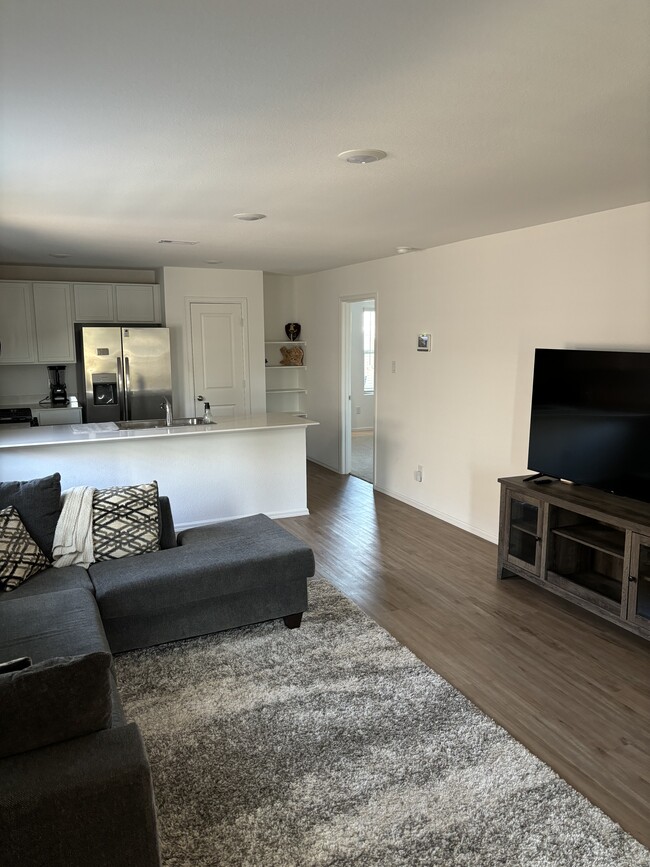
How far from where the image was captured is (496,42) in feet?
5.34

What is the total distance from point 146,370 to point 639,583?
521 centimetres

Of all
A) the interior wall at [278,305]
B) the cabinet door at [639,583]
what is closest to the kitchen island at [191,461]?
the interior wall at [278,305]

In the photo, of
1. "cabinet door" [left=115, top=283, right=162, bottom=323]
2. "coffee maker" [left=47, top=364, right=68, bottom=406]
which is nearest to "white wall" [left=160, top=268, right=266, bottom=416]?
"cabinet door" [left=115, top=283, right=162, bottom=323]

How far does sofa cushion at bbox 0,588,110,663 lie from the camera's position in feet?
8.01

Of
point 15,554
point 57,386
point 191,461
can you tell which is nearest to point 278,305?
point 57,386

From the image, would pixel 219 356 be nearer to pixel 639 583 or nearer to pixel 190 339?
pixel 190 339

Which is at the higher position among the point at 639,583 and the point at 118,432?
the point at 118,432

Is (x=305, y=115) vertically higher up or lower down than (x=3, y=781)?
higher up

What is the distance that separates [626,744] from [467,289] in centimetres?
354

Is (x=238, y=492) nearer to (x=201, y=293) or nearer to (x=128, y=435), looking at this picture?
(x=128, y=435)

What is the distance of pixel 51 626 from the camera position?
8.61 ft

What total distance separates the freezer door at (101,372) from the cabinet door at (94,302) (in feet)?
1.00

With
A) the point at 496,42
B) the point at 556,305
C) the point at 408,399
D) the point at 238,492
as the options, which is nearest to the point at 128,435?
the point at 238,492

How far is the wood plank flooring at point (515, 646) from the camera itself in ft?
8.25
